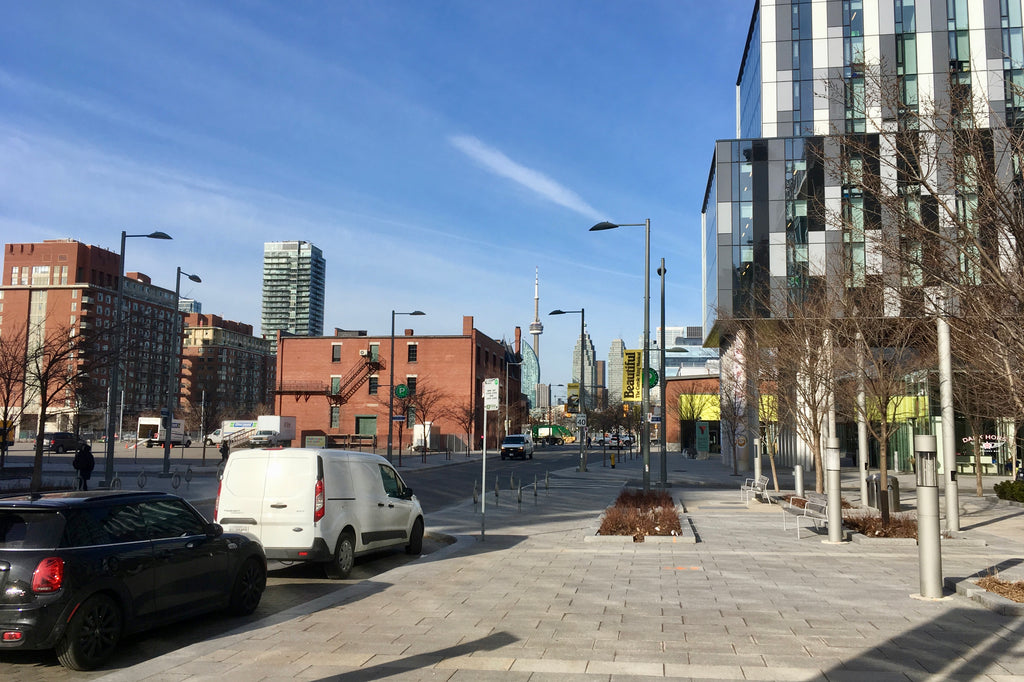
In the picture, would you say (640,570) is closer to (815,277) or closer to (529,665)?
(529,665)

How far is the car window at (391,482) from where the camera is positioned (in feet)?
42.8

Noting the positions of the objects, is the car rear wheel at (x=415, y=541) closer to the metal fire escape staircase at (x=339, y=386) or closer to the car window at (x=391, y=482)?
the car window at (x=391, y=482)

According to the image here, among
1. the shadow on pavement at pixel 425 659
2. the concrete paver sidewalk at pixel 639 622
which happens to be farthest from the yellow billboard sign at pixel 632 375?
the shadow on pavement at pixel 425 659

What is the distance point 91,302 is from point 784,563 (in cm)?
14127

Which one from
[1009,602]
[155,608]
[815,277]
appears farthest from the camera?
[815,277]

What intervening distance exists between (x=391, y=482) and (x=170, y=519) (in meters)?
5.31

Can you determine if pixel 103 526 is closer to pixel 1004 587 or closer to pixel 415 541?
pixel 415 541

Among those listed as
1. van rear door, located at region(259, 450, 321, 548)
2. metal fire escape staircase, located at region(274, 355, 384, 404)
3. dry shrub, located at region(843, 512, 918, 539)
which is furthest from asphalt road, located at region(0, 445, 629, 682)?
metal fire escape staircase, located at region(274, 355, 384, 404)

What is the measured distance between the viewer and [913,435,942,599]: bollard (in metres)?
9.31

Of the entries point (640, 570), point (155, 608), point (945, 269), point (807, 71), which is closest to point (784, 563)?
point (640, 570)

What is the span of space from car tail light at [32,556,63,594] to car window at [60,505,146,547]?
0.75ft

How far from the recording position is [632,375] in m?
34.4

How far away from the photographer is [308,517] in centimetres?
1088

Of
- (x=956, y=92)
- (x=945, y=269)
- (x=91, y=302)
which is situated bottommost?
(x=945, y=269)
